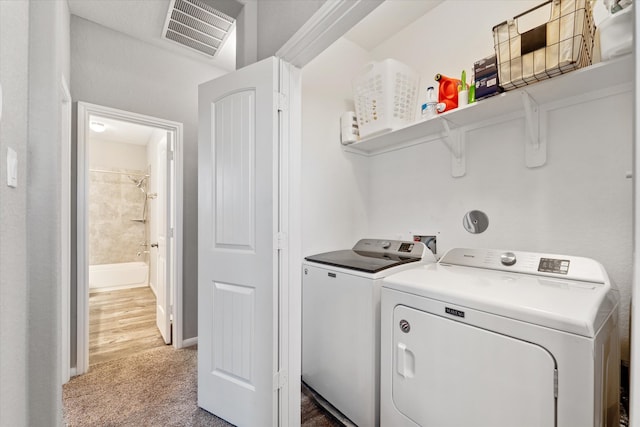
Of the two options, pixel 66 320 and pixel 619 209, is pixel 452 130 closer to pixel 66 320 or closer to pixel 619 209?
pixel 619 209

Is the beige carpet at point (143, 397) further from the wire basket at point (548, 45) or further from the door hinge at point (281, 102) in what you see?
the wire basket at point (548, 45)

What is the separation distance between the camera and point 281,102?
1459mm

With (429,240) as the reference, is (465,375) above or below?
below

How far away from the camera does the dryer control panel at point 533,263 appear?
1.17 metres

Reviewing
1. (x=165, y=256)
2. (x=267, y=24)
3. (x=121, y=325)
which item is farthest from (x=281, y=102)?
(x=121, y=325)

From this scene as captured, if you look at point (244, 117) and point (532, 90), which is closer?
point (532, 90)

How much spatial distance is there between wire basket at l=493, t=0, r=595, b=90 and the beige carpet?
6.69 ft

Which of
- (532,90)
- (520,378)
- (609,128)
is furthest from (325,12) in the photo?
(520,378)

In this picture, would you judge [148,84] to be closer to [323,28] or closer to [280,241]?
[323,28]

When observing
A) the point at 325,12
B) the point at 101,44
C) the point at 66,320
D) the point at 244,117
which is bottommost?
the point at 66,320

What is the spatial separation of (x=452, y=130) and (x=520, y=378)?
147 centimetres

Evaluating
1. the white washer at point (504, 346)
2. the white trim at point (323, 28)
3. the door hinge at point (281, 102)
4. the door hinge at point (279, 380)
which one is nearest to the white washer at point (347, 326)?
the white washer at point (504, 346)

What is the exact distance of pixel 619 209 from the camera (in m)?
1.27

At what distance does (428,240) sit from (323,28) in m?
1.48
